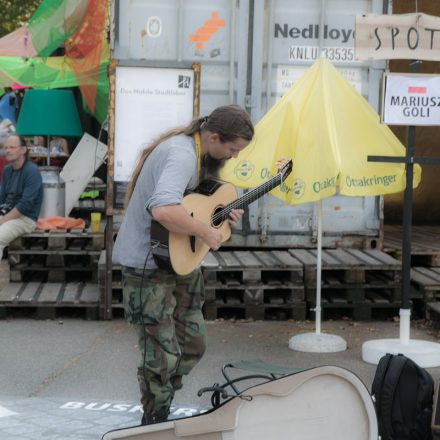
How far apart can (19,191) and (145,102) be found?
224cm

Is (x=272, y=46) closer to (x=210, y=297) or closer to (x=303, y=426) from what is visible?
(x=210, y=297)

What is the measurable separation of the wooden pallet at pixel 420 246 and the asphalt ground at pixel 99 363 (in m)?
1.22

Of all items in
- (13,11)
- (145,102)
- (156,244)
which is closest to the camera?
(156,244)

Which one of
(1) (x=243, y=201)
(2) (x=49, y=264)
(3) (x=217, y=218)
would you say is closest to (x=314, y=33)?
(2) (x=49, y=264)

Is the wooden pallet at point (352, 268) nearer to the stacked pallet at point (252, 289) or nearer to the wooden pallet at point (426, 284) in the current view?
the stacked pallet at point (252, 289)

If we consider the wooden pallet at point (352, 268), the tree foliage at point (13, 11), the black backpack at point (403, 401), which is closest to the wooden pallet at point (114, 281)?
the wooden pallet at point (352, 268)

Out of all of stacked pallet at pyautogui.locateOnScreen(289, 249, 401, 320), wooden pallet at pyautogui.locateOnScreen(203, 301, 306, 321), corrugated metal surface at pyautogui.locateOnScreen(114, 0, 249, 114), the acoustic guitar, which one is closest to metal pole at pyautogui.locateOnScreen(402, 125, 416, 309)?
stacked pallet at pyautogui.locateOnScreen(289, 249, 401, 320)

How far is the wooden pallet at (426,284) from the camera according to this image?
336 inches

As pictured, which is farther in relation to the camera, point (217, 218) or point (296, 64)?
point (296, 64)

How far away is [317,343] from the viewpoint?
730 centimetres

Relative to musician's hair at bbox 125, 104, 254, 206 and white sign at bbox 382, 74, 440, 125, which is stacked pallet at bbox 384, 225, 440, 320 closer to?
white sign at bbox 382, 74, 440, 125

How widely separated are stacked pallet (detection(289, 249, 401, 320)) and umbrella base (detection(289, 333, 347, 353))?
96 centimetres

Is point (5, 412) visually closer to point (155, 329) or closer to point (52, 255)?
point (155, 329)

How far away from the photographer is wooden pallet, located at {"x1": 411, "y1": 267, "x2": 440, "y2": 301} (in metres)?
8.53
